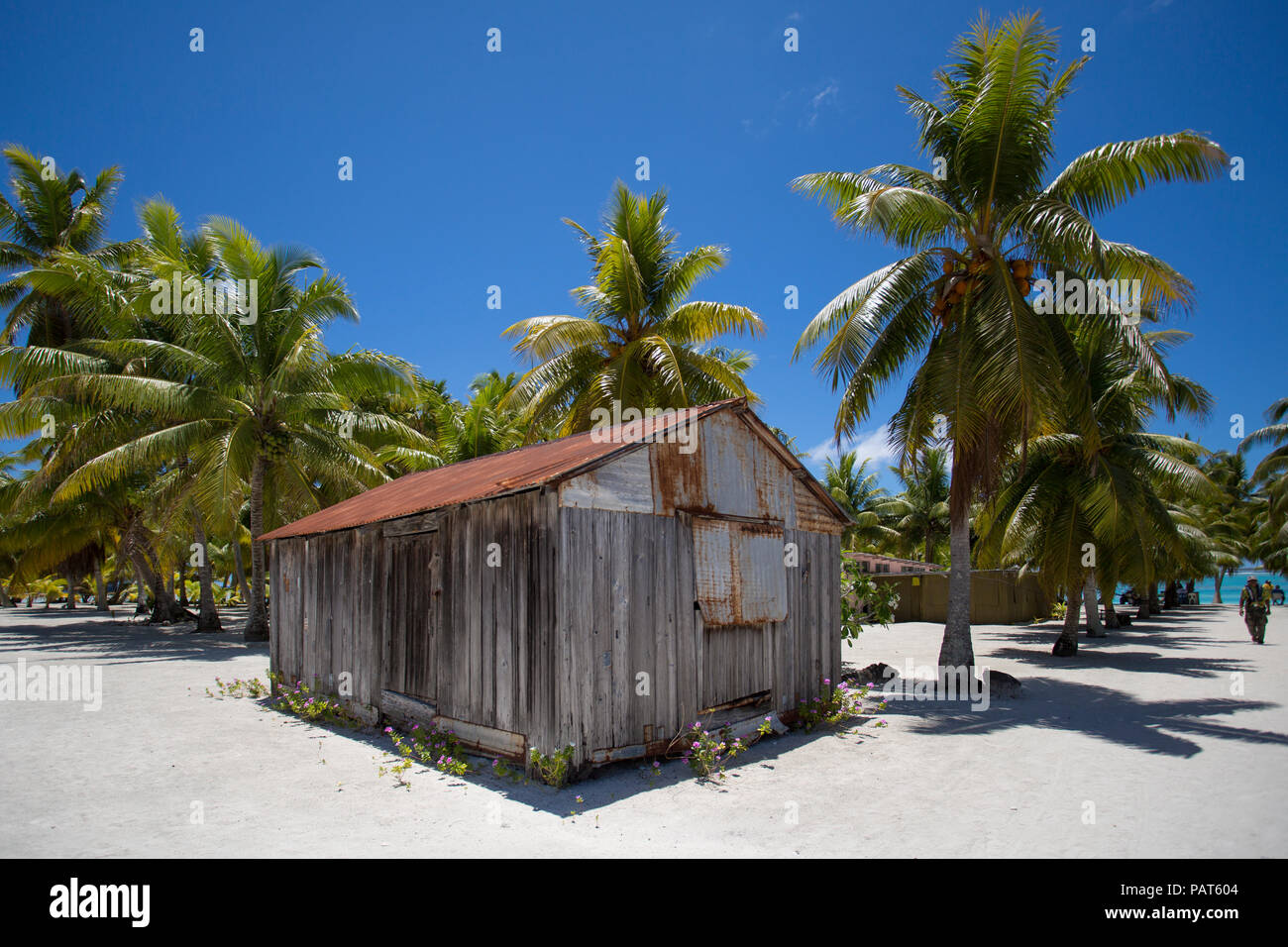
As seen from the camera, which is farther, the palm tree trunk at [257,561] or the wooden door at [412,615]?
the palm tree trunk at [257,561]

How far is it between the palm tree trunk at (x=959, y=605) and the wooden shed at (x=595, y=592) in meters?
3.27

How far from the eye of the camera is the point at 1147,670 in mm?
15633

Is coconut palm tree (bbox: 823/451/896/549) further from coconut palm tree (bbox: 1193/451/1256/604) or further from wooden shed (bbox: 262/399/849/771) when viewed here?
wooden shed (bbox: 262/399/849/771)

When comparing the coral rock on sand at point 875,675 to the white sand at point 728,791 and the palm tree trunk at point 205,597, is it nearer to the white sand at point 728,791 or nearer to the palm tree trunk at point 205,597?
the white sand at point 728,791

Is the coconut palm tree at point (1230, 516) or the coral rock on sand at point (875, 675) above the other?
the coconut palm tree at point (1230, 516)

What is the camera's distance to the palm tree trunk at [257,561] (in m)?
19.3

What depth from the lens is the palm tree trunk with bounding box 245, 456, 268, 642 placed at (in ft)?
63.4

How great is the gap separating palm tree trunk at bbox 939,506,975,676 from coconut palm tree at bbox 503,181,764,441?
5529 millimetres

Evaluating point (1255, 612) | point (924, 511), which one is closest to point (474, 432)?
point (1255, 612)

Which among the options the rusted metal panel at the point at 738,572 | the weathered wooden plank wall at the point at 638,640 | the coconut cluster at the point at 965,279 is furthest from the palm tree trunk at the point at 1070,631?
the weathered wooden plank wall at the point at 638,640

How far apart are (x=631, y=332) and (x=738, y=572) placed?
9.33 m

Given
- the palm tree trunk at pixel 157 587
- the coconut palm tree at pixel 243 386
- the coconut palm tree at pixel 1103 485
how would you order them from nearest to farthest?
the coconut palm tree at pixel 1103 485, the coconut palm tree at pixel 243 386, the palm tree trunk at pixel 157 587
